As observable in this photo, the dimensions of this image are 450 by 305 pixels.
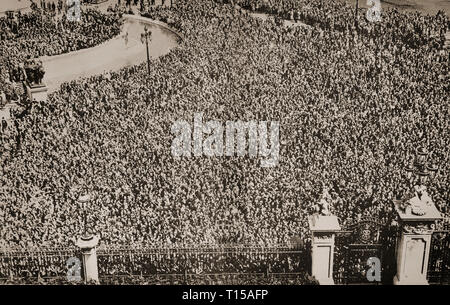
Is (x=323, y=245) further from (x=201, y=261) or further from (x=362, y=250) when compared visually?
(x=201, y=261)

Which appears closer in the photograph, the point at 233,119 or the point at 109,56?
the point at 233,119

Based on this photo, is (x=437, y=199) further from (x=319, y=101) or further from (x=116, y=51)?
(x=116, y=51)

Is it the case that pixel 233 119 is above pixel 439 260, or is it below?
above

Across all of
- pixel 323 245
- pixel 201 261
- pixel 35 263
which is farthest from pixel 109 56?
pixel 323 245

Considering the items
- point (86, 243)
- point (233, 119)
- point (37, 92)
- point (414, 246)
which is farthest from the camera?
point (37, 92)

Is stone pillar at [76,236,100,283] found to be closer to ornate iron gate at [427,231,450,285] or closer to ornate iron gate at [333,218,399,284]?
ornate iron gate at [333,218,399,284]

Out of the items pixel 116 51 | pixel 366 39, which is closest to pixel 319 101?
pixel 366 39

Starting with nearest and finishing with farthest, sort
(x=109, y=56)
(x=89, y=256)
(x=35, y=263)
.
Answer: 1. (x=89, y=256)
2. (x=35, y=263)
3. (x=109, y=56)
